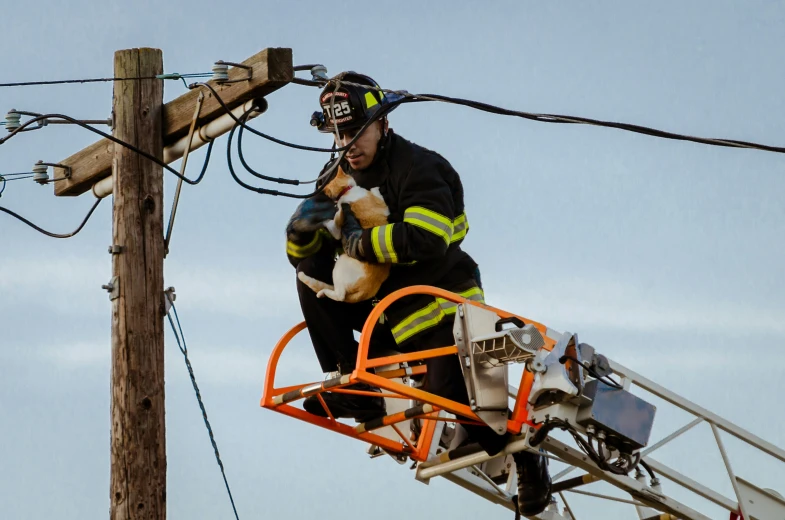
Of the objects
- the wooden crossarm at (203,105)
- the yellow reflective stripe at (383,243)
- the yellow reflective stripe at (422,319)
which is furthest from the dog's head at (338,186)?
the yellow reflective stripe at (422,319)

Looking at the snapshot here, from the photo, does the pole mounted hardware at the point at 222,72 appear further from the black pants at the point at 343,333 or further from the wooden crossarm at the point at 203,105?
the black pants at the point at 343,333

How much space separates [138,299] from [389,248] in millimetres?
1675

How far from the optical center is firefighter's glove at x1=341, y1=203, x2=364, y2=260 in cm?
942

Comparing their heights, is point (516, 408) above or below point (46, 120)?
below

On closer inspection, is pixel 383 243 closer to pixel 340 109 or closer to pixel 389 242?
pixel 389 242

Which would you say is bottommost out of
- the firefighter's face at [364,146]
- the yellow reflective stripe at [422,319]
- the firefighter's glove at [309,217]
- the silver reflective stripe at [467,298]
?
the yellow reflective stripe at [422,319]

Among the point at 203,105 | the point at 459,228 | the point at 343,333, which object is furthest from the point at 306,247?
the point at 203,105

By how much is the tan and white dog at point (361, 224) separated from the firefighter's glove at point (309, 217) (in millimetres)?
54

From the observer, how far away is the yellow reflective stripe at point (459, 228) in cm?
982

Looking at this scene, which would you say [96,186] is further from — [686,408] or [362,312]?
[686,408]

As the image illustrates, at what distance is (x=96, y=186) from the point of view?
35.0ft

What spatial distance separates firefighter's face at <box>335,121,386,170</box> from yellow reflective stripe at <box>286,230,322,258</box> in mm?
547

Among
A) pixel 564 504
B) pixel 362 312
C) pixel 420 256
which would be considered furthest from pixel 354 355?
pixel 564 504

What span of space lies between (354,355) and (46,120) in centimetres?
284
